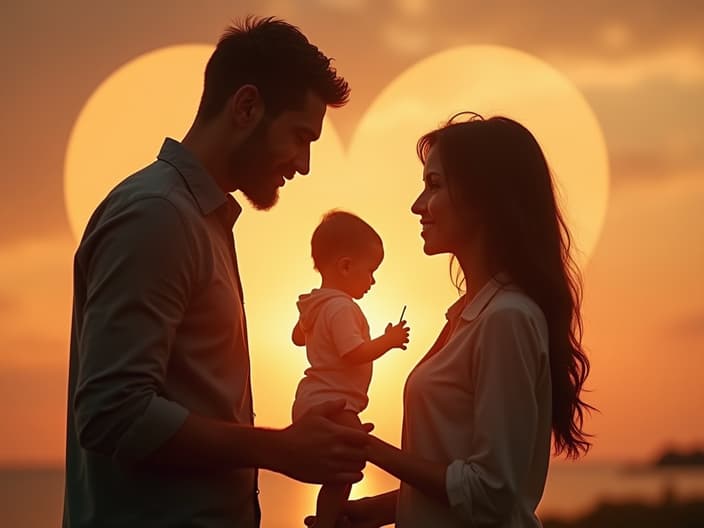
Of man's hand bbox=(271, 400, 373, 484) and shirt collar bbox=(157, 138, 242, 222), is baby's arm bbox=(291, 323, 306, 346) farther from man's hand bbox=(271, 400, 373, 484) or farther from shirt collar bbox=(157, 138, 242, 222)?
man's hand bbox=(271, 400, 373, 484)

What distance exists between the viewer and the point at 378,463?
3494 mm

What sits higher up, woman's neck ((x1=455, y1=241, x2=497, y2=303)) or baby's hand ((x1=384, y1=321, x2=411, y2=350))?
baby's hand ((x1=384, y1=321, x2=411, y2=350))

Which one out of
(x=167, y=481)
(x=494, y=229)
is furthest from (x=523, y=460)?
(x=167, y=481)

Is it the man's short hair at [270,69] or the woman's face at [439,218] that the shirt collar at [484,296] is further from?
the man's short hair at [270,69]

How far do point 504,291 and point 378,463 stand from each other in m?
0.66

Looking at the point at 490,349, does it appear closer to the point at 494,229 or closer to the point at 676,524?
the point at 494,229

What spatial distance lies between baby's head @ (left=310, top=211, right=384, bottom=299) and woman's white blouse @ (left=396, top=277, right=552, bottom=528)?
174cm

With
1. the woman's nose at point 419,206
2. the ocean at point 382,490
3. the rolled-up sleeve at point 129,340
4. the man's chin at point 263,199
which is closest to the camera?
the rolled-up sleeve at point 129,340

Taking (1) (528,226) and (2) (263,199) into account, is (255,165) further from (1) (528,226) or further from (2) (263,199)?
(1) (528,226)

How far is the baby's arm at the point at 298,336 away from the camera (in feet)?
17.7

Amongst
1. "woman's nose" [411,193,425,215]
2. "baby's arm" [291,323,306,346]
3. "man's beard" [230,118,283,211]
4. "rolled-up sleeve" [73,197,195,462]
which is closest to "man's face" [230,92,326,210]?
"man's beard" [230,118,283,211]

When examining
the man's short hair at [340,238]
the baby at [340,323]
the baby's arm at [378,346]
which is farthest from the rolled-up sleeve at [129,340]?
the man's short hair at [340,238]

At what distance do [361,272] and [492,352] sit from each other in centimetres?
205

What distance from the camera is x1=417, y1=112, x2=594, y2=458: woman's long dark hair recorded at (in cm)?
358
